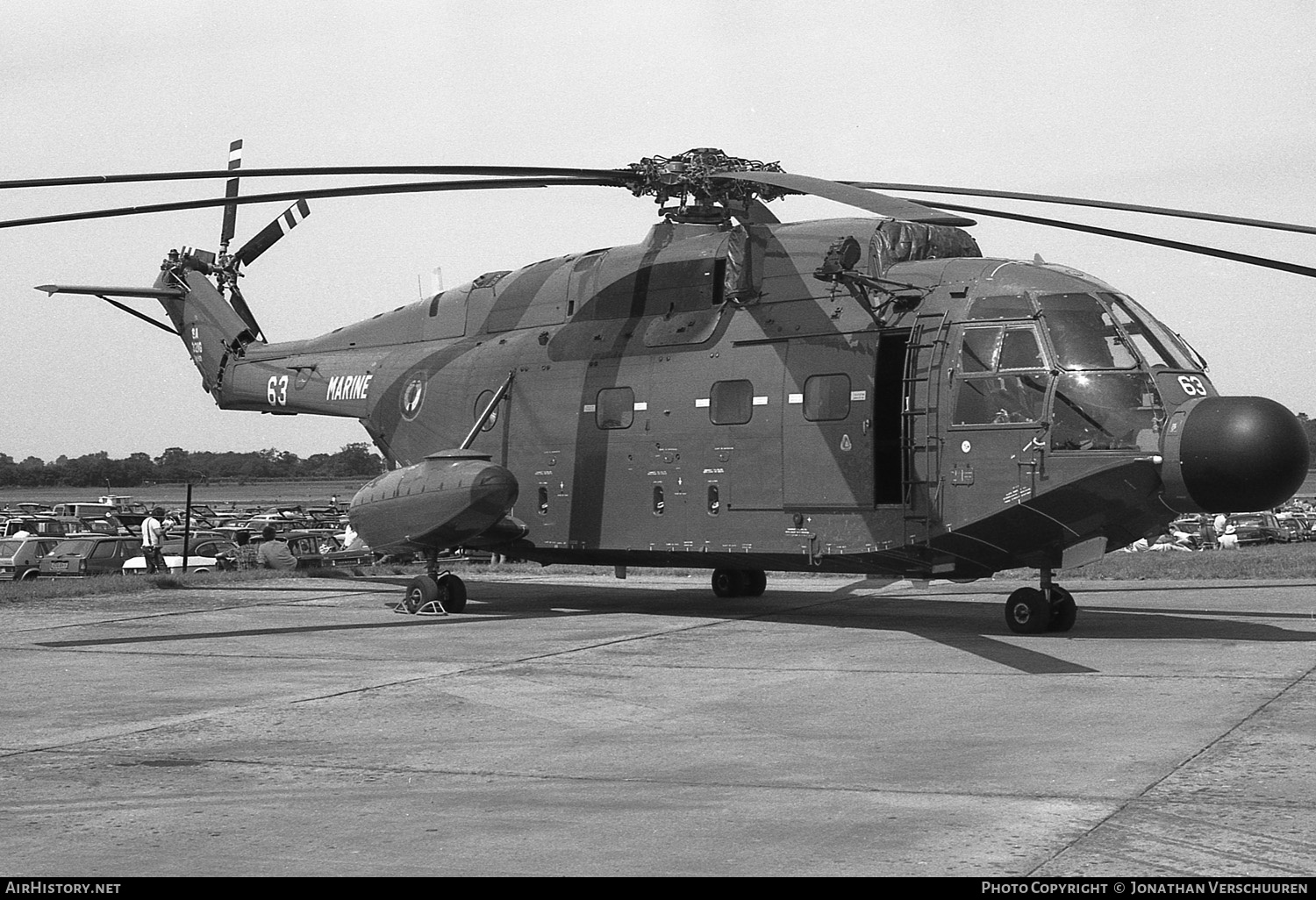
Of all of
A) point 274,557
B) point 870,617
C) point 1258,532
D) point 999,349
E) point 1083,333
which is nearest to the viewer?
point 1083,333

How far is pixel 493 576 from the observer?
22.6 metres

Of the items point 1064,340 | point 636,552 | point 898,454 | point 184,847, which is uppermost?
point 1064,340

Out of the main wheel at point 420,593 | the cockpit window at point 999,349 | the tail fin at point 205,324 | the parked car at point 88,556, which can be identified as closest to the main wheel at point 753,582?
the main wheel at point 420,593

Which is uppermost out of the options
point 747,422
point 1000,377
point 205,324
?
point 205,324

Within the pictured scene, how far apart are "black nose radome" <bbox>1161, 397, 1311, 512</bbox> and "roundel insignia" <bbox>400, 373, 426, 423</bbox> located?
9573 mm

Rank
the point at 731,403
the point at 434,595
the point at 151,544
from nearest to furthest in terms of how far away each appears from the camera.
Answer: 1. the point at 731,403
2. the point at 434,595
3. the point at 151,544

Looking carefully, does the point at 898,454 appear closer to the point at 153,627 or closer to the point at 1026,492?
the point at 1026,492

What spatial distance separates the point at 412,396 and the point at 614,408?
134 inches

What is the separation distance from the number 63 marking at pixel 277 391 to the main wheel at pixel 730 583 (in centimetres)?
683

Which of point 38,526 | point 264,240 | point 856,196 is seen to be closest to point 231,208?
point 264,240

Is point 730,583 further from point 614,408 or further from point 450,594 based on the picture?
point 450,594

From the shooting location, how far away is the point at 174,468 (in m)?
134
